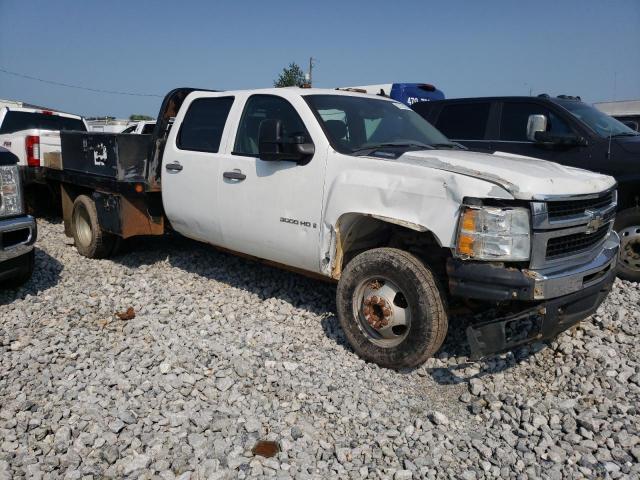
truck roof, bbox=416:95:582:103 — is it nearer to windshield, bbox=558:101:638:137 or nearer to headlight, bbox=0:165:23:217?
windshield, bbox=558:101:638:137

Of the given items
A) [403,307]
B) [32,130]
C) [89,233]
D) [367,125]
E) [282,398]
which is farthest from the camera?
[32,130]

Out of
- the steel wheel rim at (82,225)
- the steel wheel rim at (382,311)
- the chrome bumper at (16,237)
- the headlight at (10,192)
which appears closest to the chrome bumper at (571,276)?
the steel wheel rim at (382,311)

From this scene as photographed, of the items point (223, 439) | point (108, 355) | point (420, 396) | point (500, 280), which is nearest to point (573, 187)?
point (500, 280)

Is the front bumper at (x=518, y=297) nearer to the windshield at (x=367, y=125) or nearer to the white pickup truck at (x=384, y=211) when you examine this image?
the white pickup truck at (x=384, y=211)

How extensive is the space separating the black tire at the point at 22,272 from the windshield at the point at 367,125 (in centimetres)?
298

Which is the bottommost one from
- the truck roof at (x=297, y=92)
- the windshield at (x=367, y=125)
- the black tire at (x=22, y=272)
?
the black tire at (x=22, y=272)

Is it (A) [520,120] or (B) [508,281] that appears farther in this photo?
(A) [520,120]

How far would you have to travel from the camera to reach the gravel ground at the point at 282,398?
117 inches

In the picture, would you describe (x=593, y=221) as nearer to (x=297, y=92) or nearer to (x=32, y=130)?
(x=297, y=92)

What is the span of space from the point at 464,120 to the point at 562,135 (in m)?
1.47

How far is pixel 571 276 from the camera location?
136 inches

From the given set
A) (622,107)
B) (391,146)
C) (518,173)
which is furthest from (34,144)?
(622,107)

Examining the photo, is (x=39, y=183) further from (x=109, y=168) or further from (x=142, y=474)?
(x=142, y=474)

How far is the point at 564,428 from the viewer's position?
3303 mm
